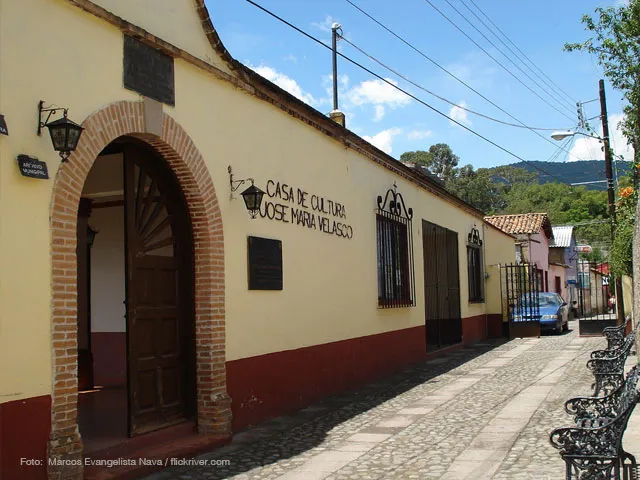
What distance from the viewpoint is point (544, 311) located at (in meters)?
20.6

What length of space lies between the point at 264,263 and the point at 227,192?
1028mm

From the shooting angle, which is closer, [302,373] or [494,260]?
[302,373]

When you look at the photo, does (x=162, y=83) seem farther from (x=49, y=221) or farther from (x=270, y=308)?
(x=270, y=308)

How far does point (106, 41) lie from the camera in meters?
5.84

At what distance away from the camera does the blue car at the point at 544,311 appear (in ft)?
65.0

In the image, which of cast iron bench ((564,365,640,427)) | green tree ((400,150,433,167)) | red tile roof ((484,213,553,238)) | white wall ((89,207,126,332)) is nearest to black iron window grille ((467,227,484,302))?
red tile roof ((484,213,553,238))

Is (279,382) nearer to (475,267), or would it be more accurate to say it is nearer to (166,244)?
(166,244)

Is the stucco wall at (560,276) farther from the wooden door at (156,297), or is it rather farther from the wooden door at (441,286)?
the wooden door at (156,297)

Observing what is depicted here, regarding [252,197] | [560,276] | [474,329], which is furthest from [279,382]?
[560,276]

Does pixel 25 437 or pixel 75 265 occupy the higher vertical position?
pixel 75 265

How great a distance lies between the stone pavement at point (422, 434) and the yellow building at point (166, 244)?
0.46m

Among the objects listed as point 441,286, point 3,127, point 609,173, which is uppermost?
point 609,173

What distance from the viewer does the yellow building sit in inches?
193

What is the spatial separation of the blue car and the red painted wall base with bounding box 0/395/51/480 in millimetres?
16388
